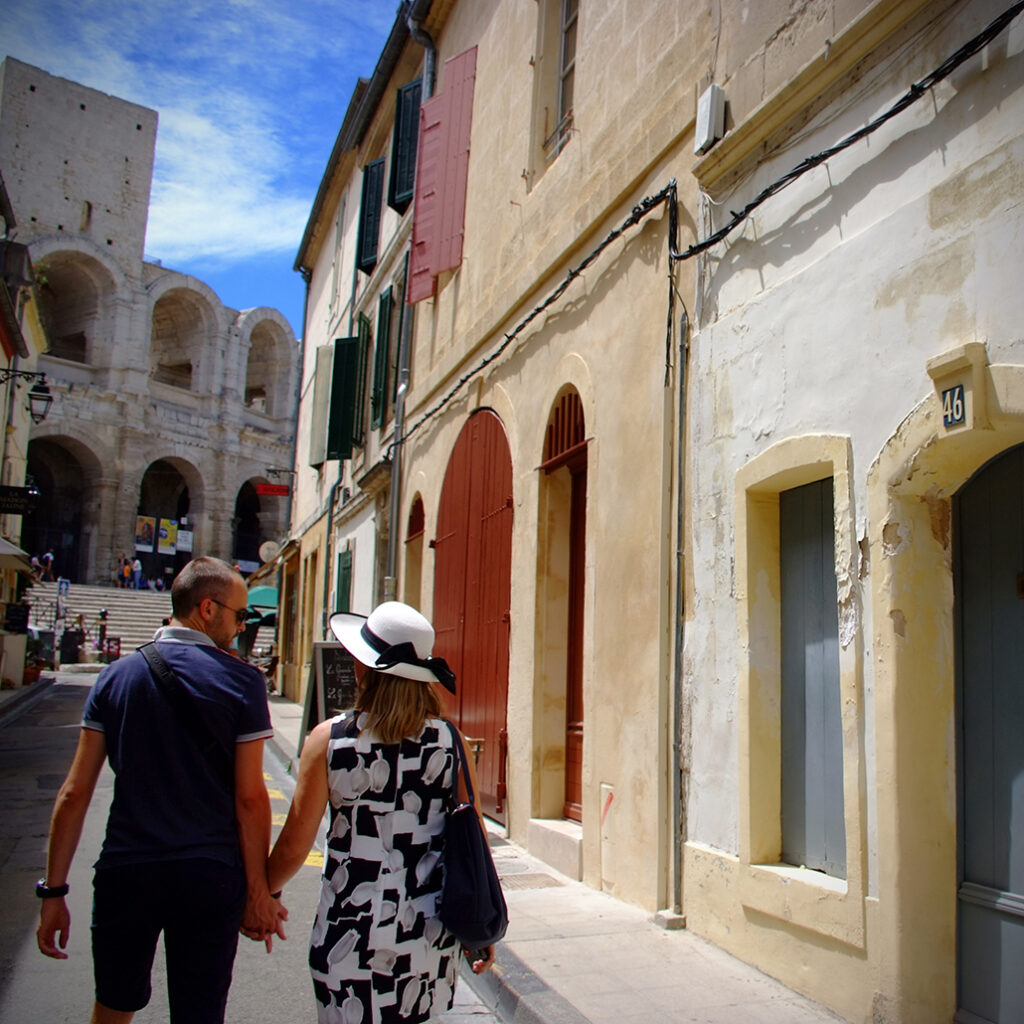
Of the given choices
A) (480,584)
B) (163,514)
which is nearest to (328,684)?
(480,584)

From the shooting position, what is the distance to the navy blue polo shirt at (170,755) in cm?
252

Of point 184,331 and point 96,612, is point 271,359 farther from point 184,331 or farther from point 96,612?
point 96,612

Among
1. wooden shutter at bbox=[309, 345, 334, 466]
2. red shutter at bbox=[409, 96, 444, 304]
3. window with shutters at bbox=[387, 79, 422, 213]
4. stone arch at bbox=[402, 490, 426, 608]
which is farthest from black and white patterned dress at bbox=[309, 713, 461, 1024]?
wooden shutter at bbox=[309, 345, 334, 466]

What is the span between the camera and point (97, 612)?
3219 cm

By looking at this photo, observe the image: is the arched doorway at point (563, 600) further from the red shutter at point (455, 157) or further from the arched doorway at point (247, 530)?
the arched doorway at point (247, 530)

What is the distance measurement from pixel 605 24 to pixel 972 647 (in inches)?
215

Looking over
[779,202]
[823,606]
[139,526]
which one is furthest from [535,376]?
[139,526]

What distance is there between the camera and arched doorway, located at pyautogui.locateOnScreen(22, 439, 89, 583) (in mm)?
39062

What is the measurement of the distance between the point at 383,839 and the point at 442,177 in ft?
32.6

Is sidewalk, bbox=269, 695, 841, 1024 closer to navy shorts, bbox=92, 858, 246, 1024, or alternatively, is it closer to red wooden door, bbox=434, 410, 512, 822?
navy shorts, bbox=92, 858, 246, 1024

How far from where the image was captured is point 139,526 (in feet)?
131

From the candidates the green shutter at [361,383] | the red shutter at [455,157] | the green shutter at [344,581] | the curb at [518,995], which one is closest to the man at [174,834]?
the curb at [518,995]

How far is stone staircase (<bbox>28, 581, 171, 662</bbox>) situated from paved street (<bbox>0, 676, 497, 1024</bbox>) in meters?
22.4

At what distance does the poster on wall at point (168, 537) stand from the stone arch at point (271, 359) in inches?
272
